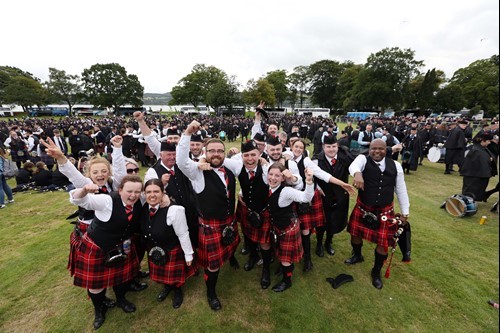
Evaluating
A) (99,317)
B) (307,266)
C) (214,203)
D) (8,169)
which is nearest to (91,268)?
(99,317)

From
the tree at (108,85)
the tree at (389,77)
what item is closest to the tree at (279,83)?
the tree at (389,77)

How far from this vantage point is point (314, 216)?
4039 millimetres

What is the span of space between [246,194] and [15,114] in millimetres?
80909

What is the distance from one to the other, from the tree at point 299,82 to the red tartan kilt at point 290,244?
74.5m

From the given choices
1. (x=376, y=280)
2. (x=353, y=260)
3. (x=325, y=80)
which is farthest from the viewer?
(x=325, y=80)

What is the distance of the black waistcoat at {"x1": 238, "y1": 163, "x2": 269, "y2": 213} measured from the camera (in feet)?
10.7

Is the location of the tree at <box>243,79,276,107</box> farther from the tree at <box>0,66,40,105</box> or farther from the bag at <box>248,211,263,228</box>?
the tree at <box>0,66,40,105</box>

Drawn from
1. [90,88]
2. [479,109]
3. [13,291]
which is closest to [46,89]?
[90,88]

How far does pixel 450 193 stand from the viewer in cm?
789

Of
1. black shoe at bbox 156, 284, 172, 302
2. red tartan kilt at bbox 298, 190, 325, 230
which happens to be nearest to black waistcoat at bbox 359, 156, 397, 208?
red tartan kilt at bbox 298, 190, 325, 230

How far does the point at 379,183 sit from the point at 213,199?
8.04 ft

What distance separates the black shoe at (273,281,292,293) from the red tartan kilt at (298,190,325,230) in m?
0.91

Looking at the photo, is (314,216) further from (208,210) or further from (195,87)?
(195,87)

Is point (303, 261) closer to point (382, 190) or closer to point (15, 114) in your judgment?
point (382, 190)
